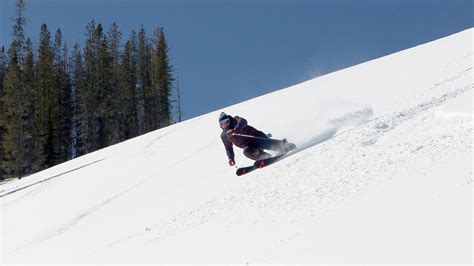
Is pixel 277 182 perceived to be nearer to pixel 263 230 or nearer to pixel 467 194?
pixel 263 230

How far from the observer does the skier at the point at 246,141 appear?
12.4m

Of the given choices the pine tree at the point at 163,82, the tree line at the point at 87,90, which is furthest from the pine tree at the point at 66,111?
the pine tree at the point at 163,82

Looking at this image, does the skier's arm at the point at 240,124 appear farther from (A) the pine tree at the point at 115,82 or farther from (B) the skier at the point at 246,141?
(A) the pine tree at the point at 115,82

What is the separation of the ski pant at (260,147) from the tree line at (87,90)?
32.1 m

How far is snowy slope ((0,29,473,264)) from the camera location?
6.16 m

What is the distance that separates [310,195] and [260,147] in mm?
4411

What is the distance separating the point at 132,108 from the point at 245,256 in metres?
47.6

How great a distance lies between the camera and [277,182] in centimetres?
955

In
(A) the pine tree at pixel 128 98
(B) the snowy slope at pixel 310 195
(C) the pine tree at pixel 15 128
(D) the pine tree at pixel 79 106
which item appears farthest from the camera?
(A) the pine tree at pixel 128 98

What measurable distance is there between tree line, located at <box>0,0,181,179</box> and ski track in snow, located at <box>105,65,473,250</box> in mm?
34122

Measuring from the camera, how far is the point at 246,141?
40.6 feet

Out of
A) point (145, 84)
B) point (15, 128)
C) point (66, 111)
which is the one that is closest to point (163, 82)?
point (145, 84)

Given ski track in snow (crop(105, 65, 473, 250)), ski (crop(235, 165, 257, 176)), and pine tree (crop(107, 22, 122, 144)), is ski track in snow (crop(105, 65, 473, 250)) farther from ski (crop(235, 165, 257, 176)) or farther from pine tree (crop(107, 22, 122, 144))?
pine tree (crop(107, 22, 122, 144))

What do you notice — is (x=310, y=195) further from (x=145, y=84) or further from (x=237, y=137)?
(x=145, y=84)
